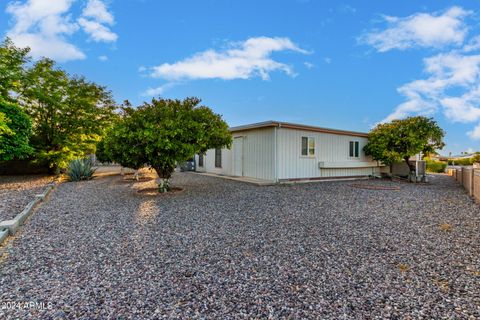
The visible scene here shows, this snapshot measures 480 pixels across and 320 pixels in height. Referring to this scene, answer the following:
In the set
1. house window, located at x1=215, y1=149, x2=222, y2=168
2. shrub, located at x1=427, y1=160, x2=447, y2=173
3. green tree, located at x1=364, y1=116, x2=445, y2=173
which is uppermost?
green tree, located at x1=364, y1=116, x2=445, y2=173

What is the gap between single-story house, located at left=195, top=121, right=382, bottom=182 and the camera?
33.0 feet

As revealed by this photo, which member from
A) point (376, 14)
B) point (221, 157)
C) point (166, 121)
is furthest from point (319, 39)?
point (166, 121)

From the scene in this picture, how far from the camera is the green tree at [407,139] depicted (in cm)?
1131

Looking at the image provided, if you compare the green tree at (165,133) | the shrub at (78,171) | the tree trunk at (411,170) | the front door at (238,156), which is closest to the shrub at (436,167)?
the tree trunk at (411,170)

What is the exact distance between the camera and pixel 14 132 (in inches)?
349

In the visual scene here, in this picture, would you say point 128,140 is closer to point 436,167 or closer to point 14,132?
point 14,132

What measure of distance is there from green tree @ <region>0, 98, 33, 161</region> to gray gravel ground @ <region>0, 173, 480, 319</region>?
5.54m

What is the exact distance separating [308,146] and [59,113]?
11.7 metres

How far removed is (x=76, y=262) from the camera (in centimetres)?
293

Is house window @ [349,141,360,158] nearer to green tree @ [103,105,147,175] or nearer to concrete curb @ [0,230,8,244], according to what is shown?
green tree @ [103,105,147,175]

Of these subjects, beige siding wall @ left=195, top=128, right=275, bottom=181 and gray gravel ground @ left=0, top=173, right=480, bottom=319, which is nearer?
gray gravel ground @ left=0, top=173, right=480, bottom=319

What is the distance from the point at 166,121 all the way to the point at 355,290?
18.2 ft

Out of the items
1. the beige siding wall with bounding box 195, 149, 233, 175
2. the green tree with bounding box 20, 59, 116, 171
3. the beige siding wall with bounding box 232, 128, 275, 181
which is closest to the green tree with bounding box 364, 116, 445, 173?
the beige siding wall with bounding box 232, 128, 275, 181

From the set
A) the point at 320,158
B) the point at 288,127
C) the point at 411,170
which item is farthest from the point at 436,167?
the point at 288,127
